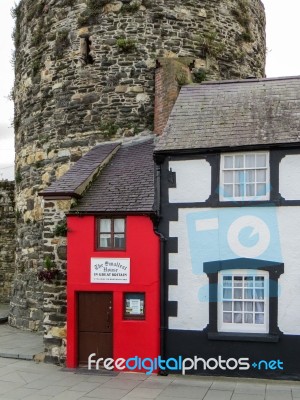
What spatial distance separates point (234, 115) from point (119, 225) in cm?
367

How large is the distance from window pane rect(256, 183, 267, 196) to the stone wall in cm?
1290

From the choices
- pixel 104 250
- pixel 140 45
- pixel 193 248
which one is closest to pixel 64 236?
pixel 104 250

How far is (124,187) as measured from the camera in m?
13.0

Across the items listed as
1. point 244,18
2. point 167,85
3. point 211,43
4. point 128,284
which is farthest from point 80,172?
point 244,18

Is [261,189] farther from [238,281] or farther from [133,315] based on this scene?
[133,315]

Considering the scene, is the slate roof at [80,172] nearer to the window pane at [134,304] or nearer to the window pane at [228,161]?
the window pane at [134,304]

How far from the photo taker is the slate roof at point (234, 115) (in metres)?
11.8

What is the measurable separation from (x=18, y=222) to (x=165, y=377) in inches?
370

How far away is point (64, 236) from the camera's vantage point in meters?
12.9

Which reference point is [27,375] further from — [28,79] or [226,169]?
[28,79]

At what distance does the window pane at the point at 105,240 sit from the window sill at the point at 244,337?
301cm

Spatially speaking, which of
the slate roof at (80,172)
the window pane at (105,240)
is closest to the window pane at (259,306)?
A: the window pane at (105,240)

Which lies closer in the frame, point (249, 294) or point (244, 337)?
point (244, 337)

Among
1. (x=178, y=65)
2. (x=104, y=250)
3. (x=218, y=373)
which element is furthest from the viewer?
(x=178, y=65)
